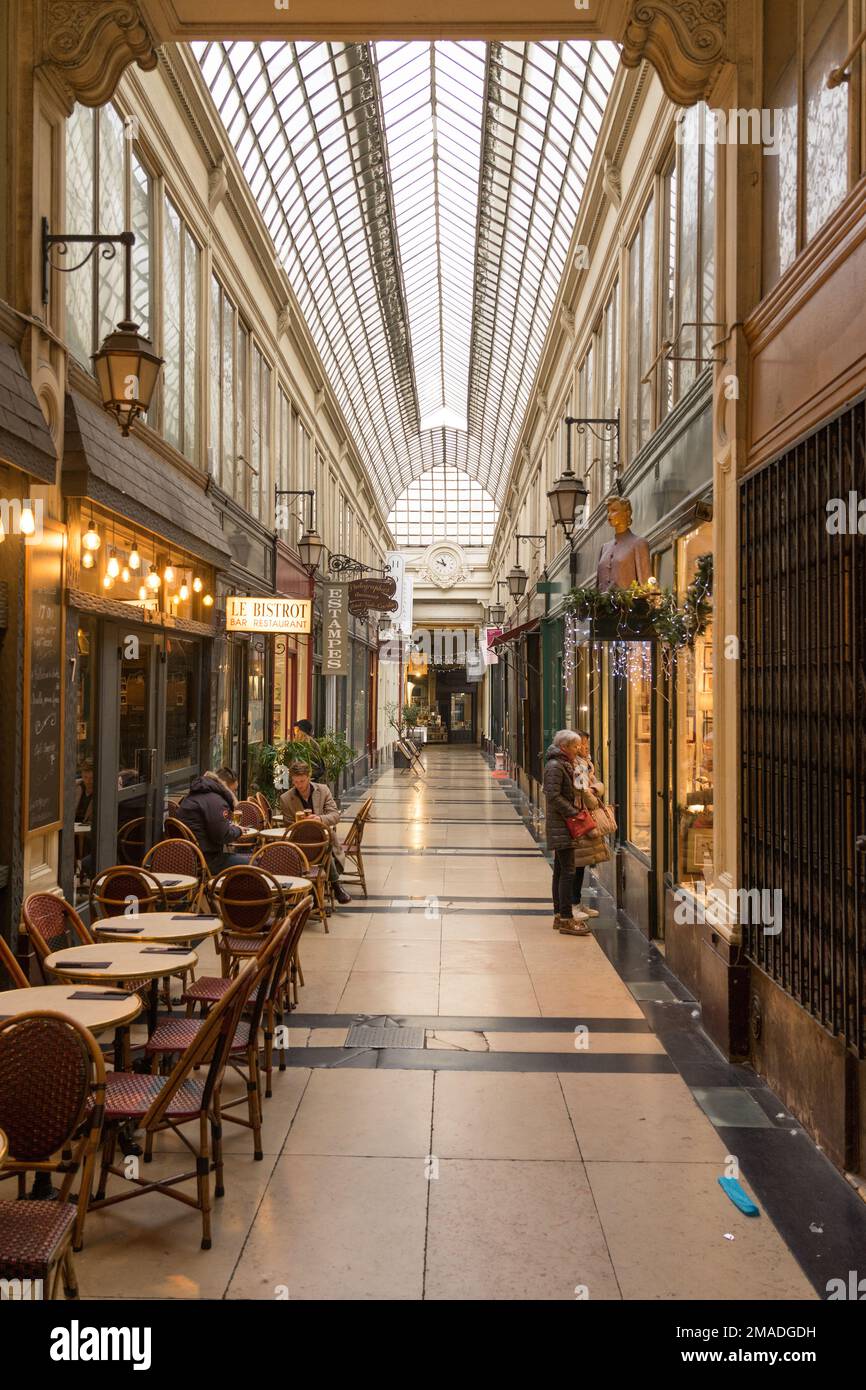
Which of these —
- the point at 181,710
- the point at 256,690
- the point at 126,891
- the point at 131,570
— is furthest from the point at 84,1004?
the point at 256,690

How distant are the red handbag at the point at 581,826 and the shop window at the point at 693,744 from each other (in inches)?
41.5

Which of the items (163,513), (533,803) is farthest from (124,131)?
(533,803)

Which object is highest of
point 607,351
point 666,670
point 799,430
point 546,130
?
point 546,130

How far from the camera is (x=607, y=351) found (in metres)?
12.2

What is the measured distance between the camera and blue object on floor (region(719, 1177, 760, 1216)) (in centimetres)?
386

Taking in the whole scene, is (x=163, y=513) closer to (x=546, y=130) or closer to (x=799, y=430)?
(x=799, y=430)

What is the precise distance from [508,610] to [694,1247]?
89.0 feet

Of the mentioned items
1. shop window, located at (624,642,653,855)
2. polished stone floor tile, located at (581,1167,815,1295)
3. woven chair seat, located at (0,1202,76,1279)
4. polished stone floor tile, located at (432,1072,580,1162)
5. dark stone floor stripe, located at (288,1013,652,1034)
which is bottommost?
dark stone floor stripe, located at (288,1013,652,1034)

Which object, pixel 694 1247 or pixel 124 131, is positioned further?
pixel 124 131

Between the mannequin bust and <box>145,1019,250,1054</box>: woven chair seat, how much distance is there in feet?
16.7

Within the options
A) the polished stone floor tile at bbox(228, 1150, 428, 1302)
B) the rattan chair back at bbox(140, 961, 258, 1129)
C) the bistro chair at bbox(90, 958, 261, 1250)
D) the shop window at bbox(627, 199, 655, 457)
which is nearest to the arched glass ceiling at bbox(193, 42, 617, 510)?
the shop window at bbox(627, 199, 655, 457)

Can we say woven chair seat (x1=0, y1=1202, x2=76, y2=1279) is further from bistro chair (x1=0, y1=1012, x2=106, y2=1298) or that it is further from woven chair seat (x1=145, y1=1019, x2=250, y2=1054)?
woven chair seat (x1=145, y1=1019, x2=250, y2=1054)

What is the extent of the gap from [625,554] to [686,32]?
3.92m

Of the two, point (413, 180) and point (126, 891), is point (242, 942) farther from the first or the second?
point (413, 180)
